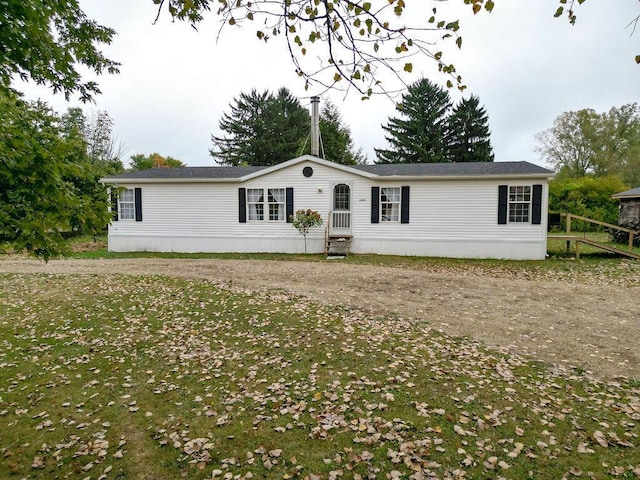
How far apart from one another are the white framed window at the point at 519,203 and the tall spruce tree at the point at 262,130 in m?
23.9

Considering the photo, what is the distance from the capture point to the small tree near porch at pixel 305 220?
47.7ft

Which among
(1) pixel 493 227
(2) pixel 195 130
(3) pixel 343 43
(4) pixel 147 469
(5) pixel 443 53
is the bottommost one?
(4) pixel 147 469

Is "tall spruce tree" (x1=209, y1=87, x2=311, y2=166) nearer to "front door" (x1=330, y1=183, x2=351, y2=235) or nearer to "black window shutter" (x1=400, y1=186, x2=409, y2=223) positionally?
"front door" (x1=330, y1=183, x2=351, y2=235)

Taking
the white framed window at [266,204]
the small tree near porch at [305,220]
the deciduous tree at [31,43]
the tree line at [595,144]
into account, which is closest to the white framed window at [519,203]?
the small tree near porch at [305,220]

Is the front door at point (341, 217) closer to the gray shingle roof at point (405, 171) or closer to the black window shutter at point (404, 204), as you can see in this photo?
the gray shingle roof at point (405, 171)

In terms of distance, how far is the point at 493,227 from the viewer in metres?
13.9

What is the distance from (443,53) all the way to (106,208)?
3.14 metres

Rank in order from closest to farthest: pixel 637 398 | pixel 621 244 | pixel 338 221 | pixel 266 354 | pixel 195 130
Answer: pixel 637 398 → pixel 266 354 → pixel 338 221 → pixel 621 244 → pixel 195 130

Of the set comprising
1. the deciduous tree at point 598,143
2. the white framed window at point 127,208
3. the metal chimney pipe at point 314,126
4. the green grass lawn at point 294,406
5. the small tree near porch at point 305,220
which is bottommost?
the green grass lawn at point 294,406

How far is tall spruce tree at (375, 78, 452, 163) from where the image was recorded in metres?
34.1

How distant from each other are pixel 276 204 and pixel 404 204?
16.9 ft

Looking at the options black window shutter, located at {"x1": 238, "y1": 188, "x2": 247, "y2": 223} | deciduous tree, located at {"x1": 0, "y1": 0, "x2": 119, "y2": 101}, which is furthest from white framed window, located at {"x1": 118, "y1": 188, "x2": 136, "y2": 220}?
deciduous tree, located at {"x1": 0, "y1": 0, "x2": 119, "y2": 101}

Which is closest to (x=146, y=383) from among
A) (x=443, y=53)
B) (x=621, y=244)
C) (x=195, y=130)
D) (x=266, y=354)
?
(x=266, y=354)

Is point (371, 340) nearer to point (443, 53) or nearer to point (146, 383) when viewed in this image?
point (146, 383)
